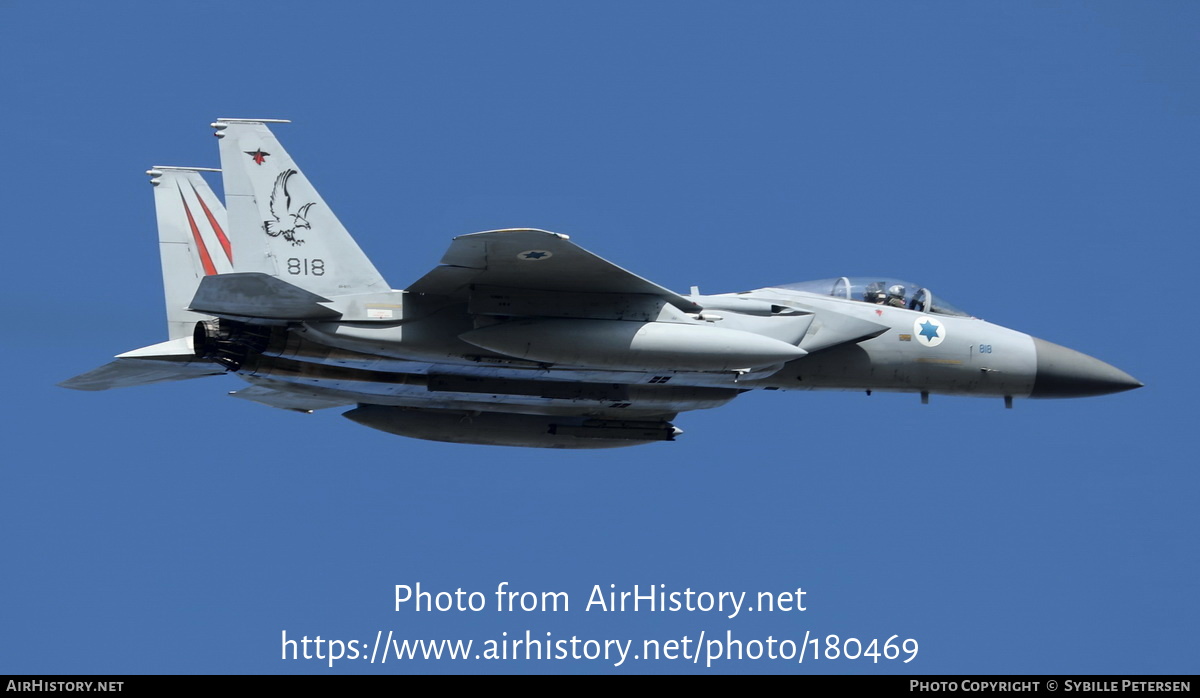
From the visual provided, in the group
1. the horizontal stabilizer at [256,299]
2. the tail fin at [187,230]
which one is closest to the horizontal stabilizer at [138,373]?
the tail fin at [187,230]

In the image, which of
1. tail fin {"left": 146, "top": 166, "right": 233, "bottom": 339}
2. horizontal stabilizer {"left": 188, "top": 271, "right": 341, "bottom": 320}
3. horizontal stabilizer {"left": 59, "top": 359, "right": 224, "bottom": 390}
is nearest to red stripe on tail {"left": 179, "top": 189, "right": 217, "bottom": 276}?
tail fin {"left": 146, "top": 166, "right": 233, "bottom": 339}

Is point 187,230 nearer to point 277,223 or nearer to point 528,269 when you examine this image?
point 277,223

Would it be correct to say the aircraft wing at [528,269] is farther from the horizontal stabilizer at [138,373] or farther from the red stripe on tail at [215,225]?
the red stripe on tail at [215,225]

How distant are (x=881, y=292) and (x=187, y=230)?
896 centimetres

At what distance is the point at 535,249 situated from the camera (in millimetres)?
15602

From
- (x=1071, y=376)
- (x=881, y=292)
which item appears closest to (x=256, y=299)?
(x=881, y=292)

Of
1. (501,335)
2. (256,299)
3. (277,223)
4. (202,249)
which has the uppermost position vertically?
(277,223)

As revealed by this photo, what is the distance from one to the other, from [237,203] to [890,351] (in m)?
8.25

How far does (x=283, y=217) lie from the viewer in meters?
16.8

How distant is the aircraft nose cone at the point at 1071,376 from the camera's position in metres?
19.8

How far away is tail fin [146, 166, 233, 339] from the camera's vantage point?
19.2 meters
